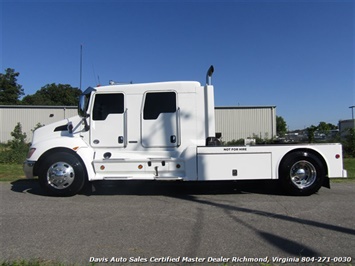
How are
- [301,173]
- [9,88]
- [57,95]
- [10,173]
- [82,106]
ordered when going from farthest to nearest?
[57,95]
[9,88]
[10,173]
[82,106]
[301,173]

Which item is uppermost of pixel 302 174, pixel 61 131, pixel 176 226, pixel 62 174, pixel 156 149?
pixel 61 131

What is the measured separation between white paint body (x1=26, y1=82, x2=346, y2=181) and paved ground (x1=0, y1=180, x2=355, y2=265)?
61 centimetres

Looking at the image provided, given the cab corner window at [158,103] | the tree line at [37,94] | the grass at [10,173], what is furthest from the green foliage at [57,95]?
the cab corner window at [158,103]

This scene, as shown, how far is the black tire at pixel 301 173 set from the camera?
23.5 ft

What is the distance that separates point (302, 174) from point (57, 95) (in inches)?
3805

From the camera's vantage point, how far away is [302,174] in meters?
7.29

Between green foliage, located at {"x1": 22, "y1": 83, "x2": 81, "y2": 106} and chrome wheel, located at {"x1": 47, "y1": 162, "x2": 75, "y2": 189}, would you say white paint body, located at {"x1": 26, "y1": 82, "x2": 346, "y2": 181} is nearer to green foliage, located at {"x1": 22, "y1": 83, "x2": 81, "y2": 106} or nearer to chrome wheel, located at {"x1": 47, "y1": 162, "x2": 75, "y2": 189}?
chrome wheel, located at {"x1": 47, "y1": 162, "x2": 75, "y2": 189}

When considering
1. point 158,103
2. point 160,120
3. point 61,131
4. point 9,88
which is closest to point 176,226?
point 160,120

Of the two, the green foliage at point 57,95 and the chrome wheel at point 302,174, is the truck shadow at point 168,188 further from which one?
the green foliage at point 57,95

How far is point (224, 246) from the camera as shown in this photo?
418cm

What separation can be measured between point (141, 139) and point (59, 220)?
2.72m

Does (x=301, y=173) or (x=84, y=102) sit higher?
(x=84, y=102)

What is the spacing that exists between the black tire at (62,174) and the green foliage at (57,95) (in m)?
87.0

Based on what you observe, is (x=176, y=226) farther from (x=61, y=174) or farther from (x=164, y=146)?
(x=61, y=174)
